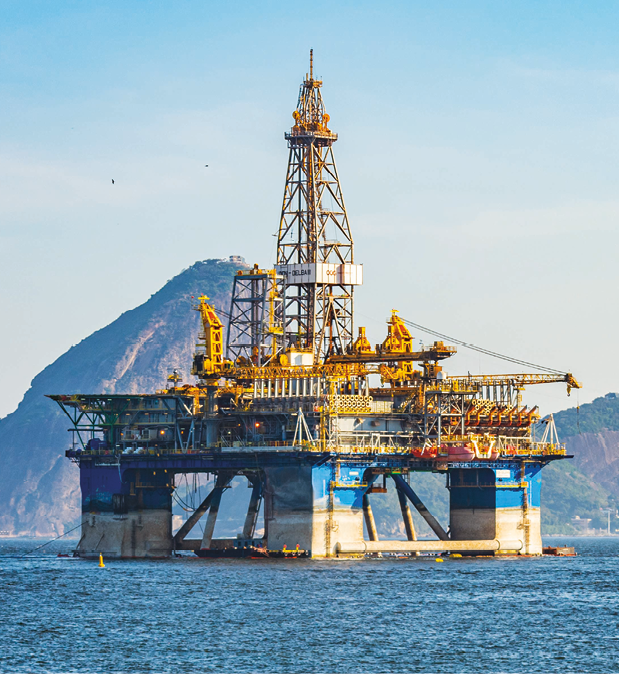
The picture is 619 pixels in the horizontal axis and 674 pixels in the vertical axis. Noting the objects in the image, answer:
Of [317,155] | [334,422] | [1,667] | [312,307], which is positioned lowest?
[1,667]

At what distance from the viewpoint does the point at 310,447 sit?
433ft

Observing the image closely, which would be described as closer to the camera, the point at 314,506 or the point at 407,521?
the point at 314,506

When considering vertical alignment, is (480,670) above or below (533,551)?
below

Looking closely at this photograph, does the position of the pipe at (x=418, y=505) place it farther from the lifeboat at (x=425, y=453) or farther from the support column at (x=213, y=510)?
the support column at (x=213, y=510)

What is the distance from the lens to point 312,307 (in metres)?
162

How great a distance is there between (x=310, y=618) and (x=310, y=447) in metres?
38.1

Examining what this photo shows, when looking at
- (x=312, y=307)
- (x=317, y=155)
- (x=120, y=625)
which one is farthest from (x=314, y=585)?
(x=317, y=155)

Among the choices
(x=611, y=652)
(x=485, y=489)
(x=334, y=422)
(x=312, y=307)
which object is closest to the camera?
(x=611, y=652)

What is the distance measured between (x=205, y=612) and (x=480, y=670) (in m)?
25.6

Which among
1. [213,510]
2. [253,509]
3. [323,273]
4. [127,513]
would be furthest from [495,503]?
[127,513]

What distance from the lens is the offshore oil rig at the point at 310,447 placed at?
5285 inches

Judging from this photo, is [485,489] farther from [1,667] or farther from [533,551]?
[1,667]

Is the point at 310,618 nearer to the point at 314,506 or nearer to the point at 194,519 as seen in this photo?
the point at 314,506

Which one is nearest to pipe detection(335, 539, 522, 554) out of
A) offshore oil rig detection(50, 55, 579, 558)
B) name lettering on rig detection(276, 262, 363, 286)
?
offshore oil rig detection(50, 55, 579, 558)
